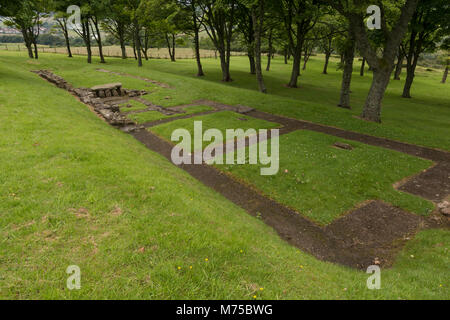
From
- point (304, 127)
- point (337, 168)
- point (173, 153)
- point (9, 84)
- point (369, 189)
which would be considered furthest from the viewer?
point (9, 84)

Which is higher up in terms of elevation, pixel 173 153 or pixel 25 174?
pixel 25 174

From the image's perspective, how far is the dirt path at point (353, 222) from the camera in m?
8.73

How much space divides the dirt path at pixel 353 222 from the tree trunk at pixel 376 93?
800 centimetres

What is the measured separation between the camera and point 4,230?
6.06 m

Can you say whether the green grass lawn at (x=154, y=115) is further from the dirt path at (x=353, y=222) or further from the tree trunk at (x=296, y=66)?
the tree trunk at (x=296, y=66)

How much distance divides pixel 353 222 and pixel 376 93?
16290 mm

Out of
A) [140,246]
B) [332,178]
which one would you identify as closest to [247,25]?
Result: [332,178]

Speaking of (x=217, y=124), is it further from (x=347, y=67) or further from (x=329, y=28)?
(x=329, y=28)

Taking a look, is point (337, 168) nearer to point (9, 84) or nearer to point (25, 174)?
point (25, 174)

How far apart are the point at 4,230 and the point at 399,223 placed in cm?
1274

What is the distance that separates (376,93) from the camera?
2188 centimetres

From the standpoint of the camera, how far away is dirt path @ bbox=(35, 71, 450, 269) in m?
8.73

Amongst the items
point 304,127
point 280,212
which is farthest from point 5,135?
point 304,127

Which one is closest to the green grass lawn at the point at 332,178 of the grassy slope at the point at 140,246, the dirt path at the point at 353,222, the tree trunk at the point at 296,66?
the dirt path at the point at 353,222
